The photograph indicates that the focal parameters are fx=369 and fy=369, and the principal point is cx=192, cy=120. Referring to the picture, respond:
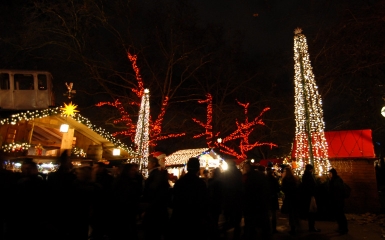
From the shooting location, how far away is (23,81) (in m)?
16.9

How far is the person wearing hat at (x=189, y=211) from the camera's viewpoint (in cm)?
450

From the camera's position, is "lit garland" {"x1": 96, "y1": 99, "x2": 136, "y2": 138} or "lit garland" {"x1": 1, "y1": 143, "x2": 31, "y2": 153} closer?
"lit garland" {"x1": 1, "y1": 143, "x2": 31, "y2": 153}

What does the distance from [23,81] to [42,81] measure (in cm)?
87

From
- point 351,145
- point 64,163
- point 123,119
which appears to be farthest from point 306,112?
point 123,119

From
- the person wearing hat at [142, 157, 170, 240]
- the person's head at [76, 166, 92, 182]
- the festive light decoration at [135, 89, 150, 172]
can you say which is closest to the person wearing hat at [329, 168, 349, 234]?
the person wearing hat at [142, 157, 170, 240]

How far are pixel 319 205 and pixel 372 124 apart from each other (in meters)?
13.8

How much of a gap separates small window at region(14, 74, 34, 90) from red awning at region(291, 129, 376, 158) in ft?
42.5

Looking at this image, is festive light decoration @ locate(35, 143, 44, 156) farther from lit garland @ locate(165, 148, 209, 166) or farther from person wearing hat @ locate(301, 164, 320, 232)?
person wearing hat @ locate(301, 164, 320, 232)

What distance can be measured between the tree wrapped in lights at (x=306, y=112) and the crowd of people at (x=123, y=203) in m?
5.75

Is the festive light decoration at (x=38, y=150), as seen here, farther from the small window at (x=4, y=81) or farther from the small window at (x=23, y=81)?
the small window at (x=4, y=81)

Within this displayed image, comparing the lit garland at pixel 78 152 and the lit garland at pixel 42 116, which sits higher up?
the lit garland at pixel 42 116

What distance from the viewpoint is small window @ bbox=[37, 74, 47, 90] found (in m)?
16.7

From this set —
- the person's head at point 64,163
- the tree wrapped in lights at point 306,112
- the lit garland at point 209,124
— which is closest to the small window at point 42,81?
the tree wrapped in lights at point 306,112

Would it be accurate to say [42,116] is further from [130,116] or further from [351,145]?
[130,116]
